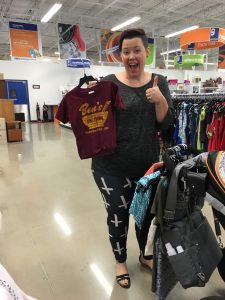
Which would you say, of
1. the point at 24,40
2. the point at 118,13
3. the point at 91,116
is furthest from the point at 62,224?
the point at 118,13

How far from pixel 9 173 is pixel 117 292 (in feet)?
11.3

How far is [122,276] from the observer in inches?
74.2

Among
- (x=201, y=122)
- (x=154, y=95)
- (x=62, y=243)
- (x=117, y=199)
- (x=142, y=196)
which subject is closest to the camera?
(x=142, y=196)

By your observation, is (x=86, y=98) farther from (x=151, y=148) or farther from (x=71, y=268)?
(x=71, y=268)

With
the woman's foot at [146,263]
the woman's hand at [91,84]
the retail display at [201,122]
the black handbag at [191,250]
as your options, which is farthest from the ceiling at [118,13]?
the black handbag at [191,250]

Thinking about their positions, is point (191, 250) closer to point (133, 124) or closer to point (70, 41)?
point (133, 124)

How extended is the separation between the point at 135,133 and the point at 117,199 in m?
0.47

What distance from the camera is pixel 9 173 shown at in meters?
4.61

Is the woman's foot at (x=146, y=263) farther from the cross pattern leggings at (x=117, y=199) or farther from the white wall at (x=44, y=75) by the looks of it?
the white wall at (x=44, y=75)

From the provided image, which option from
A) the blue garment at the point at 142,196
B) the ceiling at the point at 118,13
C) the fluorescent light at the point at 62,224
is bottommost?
the fluorescent light at the point at 62,224

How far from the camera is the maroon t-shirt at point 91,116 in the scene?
161cm

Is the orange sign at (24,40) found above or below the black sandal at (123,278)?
above

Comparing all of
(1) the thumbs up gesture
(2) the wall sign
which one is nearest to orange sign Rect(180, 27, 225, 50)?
(1) the thumbs up gesture

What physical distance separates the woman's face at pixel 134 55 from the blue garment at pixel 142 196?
2.11 ft
